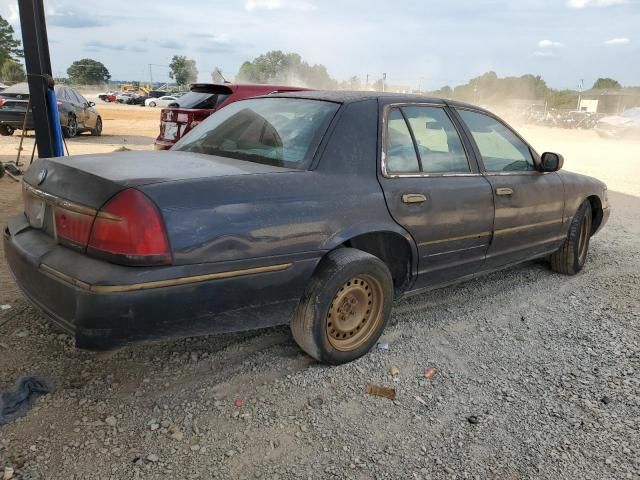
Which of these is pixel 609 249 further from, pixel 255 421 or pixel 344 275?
pixel 255 421

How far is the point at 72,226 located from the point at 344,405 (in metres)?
A: 1.61

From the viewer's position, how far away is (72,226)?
2.56 m

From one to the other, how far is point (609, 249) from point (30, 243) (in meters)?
5.68

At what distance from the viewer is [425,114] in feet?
12.1

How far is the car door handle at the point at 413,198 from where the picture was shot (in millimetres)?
3268

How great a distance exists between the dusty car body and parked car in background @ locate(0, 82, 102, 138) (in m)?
12.1

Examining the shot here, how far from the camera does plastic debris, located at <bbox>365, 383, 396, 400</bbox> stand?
2.91m

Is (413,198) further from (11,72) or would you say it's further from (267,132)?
(11,72)

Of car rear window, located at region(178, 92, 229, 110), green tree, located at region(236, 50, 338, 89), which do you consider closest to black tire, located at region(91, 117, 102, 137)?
car rear window, located at region(178, 92, 229, 110)

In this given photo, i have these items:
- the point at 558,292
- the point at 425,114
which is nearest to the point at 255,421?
the point at 425,114

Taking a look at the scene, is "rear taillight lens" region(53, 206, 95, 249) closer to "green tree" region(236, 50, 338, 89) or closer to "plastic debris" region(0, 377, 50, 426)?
"plastic debris" region(0, 377, 50, 426)

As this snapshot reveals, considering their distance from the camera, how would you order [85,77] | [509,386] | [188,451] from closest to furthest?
[188,451] < [509,386] < [85,77]

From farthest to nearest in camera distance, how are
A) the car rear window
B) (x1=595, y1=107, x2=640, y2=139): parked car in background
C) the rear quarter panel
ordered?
(x1=595, y1=107, x2=640, y2=139): parked car in background
the car rear window
the rear quarter panel

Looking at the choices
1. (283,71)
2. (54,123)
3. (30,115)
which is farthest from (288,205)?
(283,71)
